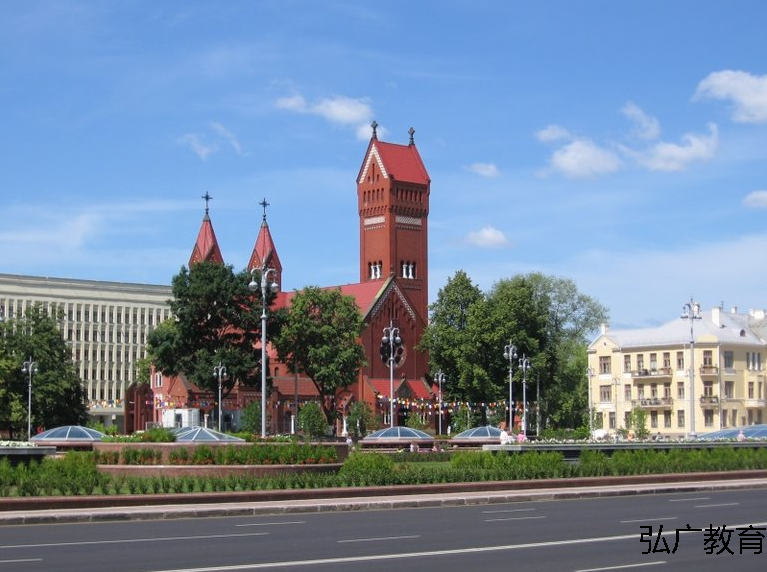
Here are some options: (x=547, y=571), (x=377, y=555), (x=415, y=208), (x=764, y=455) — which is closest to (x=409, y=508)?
(x=377, y=555)

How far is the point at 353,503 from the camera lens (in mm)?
27234

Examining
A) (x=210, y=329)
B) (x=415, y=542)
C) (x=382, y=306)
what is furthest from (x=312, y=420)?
(x=415, y=542)

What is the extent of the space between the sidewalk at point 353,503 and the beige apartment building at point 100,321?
123 meters

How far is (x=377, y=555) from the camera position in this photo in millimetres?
17359

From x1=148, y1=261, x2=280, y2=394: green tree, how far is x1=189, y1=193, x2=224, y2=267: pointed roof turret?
128ft

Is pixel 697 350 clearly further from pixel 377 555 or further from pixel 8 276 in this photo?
pixel 8 276

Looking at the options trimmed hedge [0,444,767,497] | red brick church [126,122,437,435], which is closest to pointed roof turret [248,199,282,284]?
red brick church [126,122,437,435]

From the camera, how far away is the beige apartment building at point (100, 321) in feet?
492

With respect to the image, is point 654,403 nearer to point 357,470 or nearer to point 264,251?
point 264,251

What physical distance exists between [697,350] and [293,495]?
222 feet

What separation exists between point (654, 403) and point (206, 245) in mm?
56253

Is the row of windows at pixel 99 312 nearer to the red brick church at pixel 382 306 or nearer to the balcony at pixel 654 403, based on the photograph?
the red brick church at pixel 382 306

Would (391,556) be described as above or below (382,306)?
below

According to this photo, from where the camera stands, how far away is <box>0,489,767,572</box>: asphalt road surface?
1620 cm
